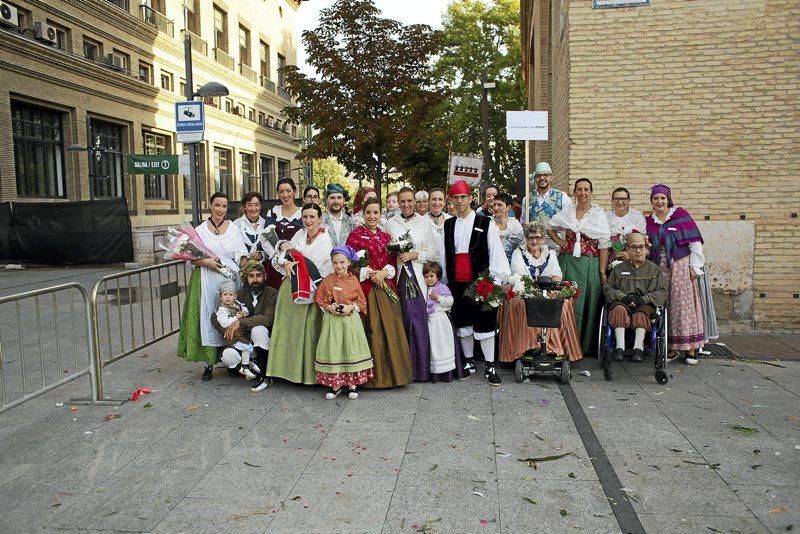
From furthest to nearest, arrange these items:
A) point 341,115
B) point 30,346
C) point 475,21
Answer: point 475,21, point 341,115, point 30,346

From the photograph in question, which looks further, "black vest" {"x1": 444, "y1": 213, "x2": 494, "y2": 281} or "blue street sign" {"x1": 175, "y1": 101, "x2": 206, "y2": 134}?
"blue street sign" {"x1": 175, "y1": 101, "x2": 206, "y2": 134}

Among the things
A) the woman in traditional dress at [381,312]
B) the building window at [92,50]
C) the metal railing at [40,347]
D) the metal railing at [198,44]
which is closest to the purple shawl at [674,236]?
the woman in traditional dress at [381,312]

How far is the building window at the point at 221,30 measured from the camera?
38531 millimetres

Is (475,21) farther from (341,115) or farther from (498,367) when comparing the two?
(498,367)

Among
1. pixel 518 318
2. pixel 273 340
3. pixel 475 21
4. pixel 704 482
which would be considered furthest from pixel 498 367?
pixel 475 21

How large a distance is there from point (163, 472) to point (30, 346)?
17.5ft

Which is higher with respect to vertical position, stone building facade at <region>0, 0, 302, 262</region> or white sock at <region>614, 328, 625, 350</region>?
stone building facade at <region>0, 0, 302, 262</region>

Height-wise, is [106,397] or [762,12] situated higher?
[762,12]

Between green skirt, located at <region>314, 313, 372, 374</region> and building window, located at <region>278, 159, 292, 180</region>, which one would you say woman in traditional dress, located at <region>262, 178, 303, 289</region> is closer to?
green skirt, located at <region>314, 313, 372, 374</region>

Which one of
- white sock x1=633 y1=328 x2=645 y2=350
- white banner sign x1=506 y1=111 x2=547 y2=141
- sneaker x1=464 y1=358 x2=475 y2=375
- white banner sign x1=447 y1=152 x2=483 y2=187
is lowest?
sneaker x1=464 y1=358 x2=475 y2=375

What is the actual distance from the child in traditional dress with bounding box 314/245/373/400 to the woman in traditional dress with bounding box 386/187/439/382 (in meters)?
0.62

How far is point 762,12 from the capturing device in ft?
30.3

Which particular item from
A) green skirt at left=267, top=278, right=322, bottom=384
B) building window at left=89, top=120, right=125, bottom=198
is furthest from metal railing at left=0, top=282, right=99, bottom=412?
building window at left=89, top=120, right=125, bottom=198

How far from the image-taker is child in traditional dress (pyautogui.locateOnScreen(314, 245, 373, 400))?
21.3 feet
